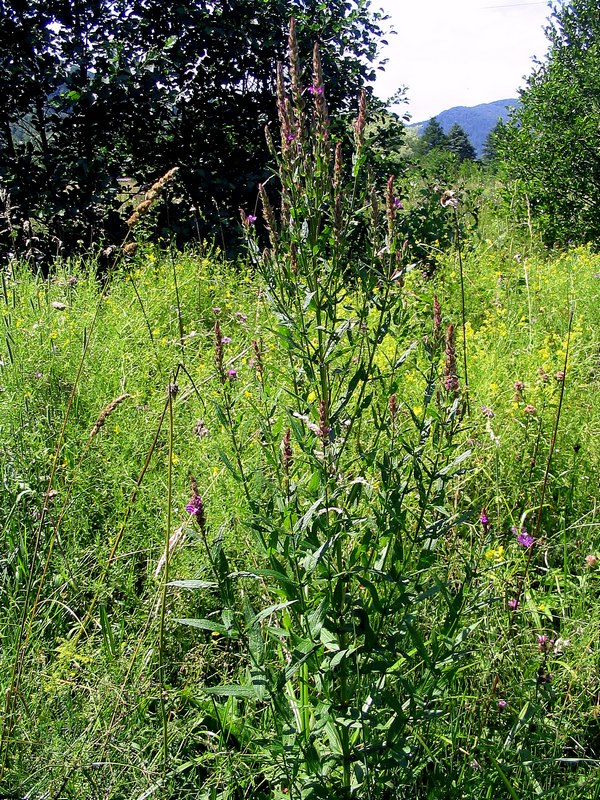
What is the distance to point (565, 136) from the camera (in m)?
8.43

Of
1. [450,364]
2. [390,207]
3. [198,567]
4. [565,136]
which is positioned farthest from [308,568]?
[565,136]

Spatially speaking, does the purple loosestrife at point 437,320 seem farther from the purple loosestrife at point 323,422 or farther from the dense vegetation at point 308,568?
the purple loosestrife at point 323,422

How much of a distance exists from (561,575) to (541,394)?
1.02 metres

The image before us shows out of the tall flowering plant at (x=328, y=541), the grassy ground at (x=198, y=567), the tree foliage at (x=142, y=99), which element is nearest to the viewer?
the tall flowering plant at (x=328, y=541)

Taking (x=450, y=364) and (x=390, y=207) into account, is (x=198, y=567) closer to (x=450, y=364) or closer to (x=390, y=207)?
(x=450, y=364)

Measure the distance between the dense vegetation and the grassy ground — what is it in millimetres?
13

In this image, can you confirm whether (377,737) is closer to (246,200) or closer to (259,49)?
(246,200)

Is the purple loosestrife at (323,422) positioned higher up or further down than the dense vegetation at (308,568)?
higher up

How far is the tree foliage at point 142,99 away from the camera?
5855mm

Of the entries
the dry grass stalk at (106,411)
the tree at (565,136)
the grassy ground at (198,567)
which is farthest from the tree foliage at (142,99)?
the dry grass stalk at (106,411)

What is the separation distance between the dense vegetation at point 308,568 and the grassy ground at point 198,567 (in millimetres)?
13

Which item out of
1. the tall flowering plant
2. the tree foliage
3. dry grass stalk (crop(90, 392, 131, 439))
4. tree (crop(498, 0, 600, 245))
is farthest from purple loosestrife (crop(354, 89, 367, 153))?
tree (crop(498, 0, 600, 245))

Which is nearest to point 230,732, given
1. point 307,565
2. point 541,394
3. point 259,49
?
point 307,565

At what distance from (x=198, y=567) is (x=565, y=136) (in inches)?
316
